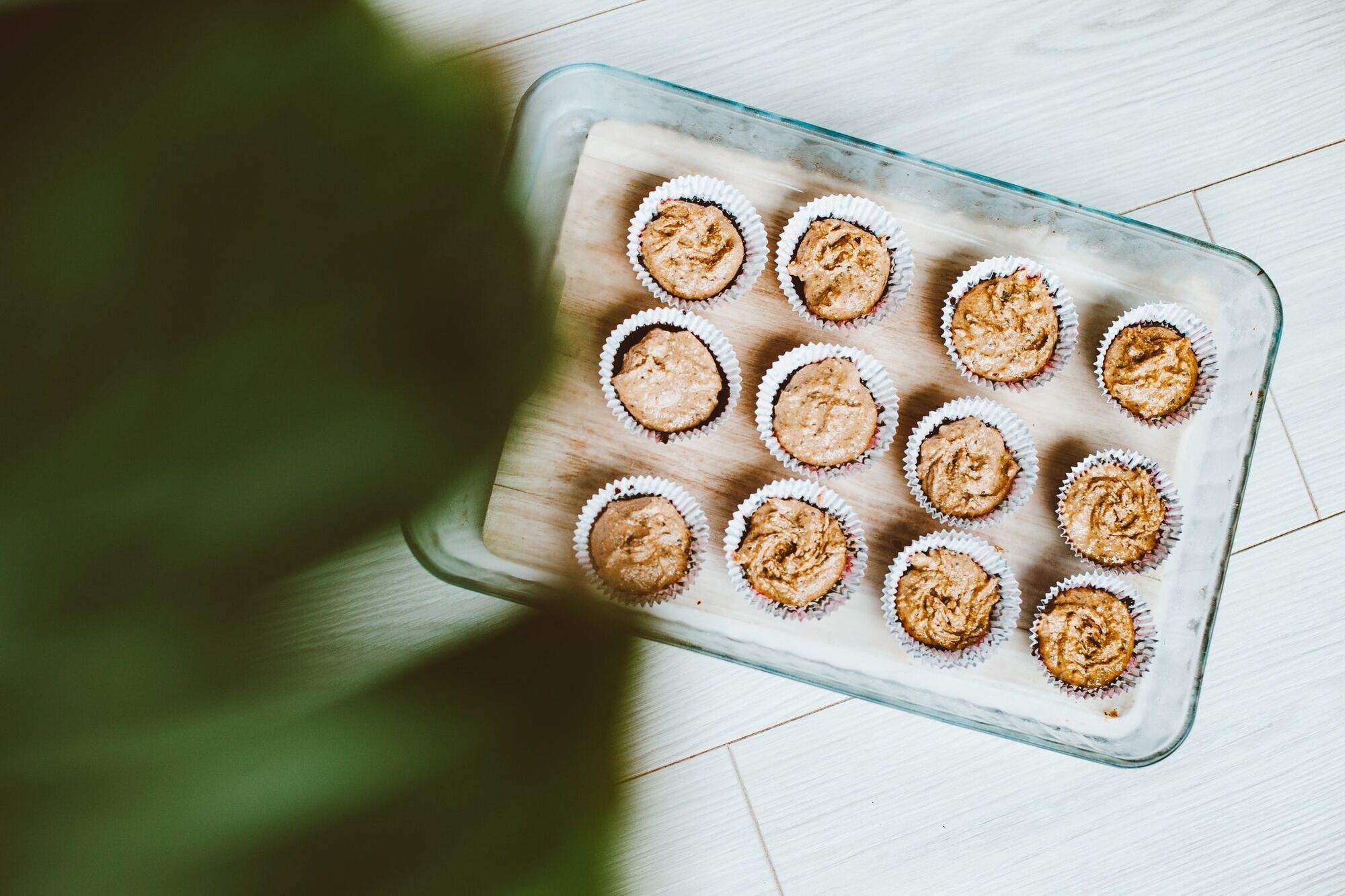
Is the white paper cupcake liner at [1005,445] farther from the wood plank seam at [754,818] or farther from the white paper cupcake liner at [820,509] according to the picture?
the wood plank seam at [754,818]

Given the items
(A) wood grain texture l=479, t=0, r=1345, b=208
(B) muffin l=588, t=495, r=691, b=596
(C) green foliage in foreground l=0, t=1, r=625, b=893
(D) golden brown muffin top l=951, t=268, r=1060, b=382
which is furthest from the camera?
(A) wood grain texture l=479, t=0, r=1345, b=208

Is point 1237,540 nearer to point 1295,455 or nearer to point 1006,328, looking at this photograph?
point 1295,455

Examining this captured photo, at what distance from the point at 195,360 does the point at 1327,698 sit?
2311 millimetres

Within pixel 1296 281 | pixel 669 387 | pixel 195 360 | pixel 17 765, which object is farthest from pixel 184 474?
pixel 1296 281

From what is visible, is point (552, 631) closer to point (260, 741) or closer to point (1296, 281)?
point (260, 741)

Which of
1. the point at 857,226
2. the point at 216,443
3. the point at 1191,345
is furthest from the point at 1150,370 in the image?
the point at 216,443

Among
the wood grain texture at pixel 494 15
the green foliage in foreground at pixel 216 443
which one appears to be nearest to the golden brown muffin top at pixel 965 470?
the wood grain texture at pixel 494 15

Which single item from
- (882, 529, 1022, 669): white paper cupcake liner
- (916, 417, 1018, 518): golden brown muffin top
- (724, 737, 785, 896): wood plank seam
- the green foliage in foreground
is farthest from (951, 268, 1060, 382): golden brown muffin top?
the green foliage in foreground

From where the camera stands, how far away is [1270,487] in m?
1.90

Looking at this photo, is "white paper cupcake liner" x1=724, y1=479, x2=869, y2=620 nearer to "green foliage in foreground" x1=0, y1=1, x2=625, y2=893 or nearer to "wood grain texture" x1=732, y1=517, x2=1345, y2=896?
"wood grain texture" x1=732, y1=517, x2=1345, y2=896

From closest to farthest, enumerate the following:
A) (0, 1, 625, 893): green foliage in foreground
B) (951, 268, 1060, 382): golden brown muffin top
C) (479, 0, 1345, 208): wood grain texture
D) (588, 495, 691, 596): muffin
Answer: (0, 1, 625, 893): green foliage in foreground < (588, 495, 691, 596): muffin < (951, 268, 1060, 382): golden brown muffin top < (479, 0, 1345, 208): wood grain texture

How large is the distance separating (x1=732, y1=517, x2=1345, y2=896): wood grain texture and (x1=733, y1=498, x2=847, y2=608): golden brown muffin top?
317mm

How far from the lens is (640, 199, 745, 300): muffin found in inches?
67.2

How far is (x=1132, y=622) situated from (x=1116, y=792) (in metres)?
0.40
